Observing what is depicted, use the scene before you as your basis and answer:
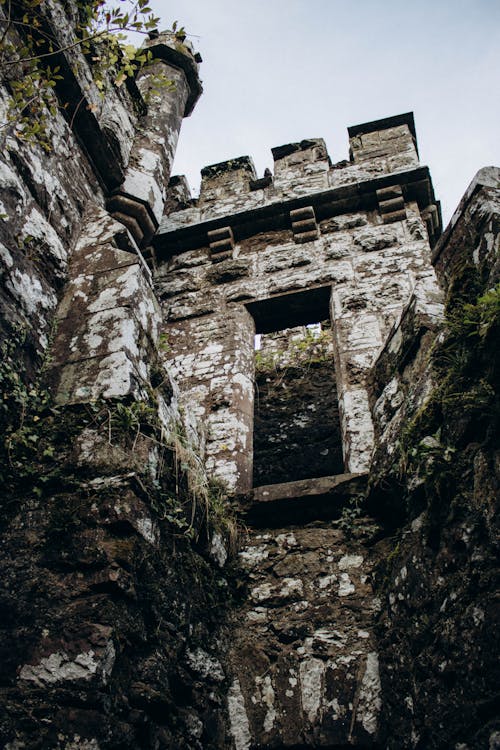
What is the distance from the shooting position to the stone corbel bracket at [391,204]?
562cm

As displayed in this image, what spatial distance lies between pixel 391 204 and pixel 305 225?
87 cm

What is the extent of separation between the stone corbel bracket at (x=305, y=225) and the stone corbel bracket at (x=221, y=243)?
664 millimetres

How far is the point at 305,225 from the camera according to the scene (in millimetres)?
5746

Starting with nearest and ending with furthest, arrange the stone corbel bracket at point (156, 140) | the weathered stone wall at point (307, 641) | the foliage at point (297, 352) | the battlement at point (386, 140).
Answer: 1. the weathered stone wall at point (307, 641)
2. the stone corbel bracket at point (156, 140)
3. the battlement at point (386, 140)
4. the foliage at point (297, 352)

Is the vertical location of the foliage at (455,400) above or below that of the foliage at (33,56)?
below

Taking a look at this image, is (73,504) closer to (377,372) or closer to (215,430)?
(215,430)

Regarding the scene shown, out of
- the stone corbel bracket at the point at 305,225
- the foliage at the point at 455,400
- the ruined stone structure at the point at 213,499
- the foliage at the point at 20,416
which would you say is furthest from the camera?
the stone corbel bracket at the point at 305,225

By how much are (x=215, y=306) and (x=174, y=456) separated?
277 cm

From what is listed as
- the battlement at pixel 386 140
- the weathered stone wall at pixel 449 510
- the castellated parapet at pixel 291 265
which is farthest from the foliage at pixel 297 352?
the weathered stone wall at pixel 449 510

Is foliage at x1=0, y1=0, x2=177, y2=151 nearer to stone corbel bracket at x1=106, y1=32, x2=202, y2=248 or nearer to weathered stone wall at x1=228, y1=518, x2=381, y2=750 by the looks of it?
stone corbel bracket at x1=106, y1=32, x2=202, y2=248

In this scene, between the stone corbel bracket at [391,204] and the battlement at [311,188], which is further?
the battlement at [311,188]

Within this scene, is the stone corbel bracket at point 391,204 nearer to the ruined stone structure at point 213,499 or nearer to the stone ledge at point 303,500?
the ruined stone structure at point 213,499

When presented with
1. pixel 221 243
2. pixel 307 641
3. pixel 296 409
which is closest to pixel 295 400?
pixel 296 409

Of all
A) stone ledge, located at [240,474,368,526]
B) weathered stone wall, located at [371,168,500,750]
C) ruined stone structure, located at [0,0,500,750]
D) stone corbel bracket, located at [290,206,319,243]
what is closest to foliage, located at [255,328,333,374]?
stone corbel bracket, located at [290,206,319,243]
